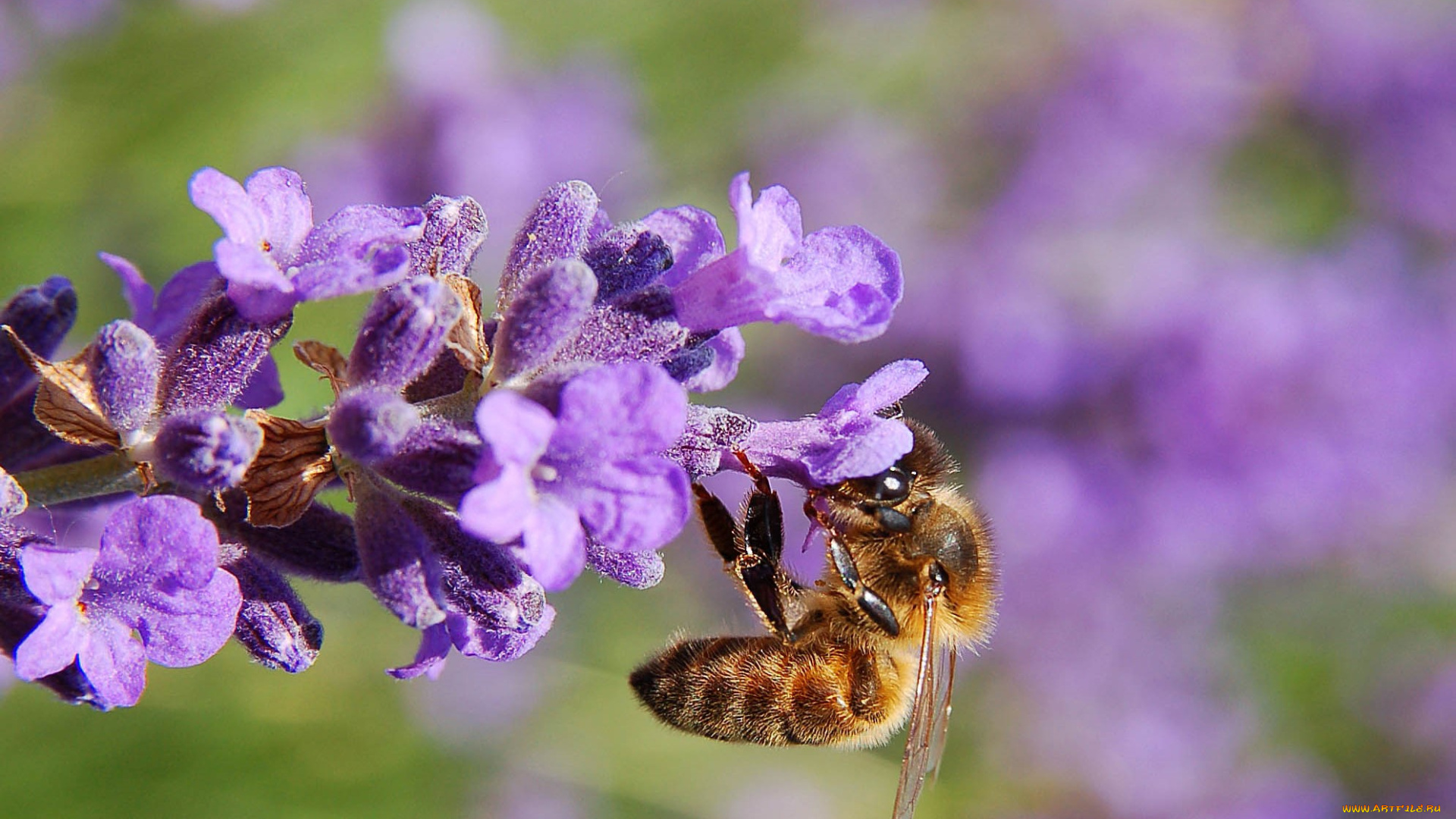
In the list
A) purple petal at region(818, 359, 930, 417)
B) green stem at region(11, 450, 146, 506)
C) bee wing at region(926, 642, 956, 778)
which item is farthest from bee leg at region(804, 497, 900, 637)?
green stem at region(11, 450, 146, 506)

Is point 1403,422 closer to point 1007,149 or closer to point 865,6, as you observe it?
point 1007,149

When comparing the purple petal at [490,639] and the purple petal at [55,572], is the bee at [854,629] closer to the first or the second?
the purple petal at [490,639]

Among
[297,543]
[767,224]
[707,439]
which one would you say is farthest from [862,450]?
[297,543]

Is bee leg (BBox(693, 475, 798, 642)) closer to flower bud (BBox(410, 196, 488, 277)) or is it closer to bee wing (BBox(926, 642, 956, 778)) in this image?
bee wing (BBox(926, 642, 956, 778))

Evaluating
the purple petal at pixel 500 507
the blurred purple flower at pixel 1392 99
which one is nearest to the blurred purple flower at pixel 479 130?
the purple petal at pixel 500 507

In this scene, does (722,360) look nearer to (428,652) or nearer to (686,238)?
(686,238)

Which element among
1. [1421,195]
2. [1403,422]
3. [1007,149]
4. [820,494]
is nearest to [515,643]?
[820,494]
